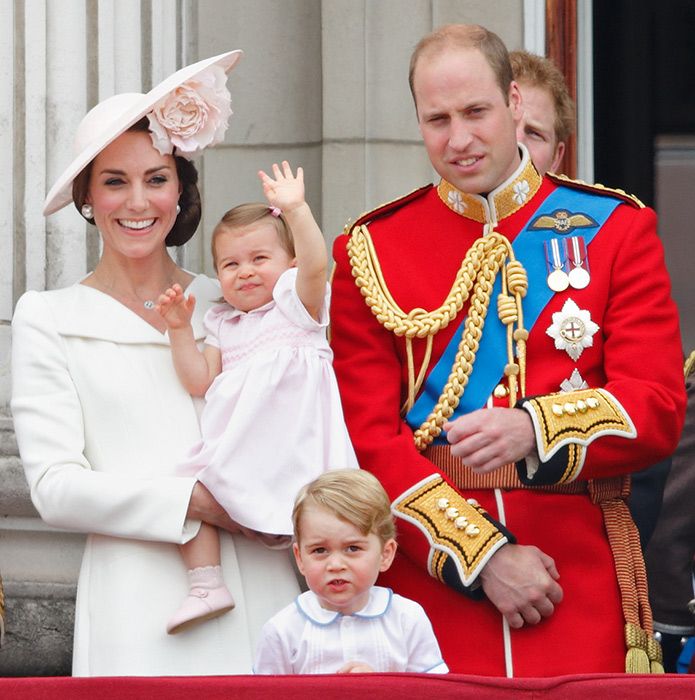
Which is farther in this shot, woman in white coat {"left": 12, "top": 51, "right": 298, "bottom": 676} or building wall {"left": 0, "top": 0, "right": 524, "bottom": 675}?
building wall {"left": 0, "top": 0, "right": 524, "bottom": 675}

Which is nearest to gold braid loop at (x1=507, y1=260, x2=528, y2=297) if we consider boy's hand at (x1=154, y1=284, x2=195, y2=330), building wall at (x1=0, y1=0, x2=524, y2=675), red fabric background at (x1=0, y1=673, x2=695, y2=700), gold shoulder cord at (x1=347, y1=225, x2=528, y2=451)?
gold shoulder cord at (x1=347, y1=225, x2=528, y2=451)

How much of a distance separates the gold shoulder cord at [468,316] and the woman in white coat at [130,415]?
0.38 metres

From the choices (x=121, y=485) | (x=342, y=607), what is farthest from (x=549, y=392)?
(x=121, y=485)

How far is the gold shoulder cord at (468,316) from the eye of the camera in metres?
3.53

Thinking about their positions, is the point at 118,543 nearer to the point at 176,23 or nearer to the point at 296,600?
the point at 296,600

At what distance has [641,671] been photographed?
3342mm

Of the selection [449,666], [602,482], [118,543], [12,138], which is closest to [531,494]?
[602,482]

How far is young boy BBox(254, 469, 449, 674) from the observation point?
3.21 meters

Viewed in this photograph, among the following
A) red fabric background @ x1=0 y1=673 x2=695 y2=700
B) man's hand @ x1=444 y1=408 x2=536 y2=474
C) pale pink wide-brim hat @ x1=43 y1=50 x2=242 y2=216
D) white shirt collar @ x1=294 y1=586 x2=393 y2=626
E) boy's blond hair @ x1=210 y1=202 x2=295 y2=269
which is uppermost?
pale pink wide-brim hat @ x1=43 y1=50 x2=242 y2=216

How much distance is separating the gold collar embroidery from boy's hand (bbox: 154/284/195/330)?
1.83 feet

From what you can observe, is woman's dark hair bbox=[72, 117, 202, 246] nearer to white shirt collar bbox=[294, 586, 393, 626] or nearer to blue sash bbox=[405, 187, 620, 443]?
blue sash bbox=[405, 187, 620, 443]

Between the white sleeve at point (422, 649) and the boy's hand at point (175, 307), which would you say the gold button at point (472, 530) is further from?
the boy's hand at point (175, 307)

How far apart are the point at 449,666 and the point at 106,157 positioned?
118cm

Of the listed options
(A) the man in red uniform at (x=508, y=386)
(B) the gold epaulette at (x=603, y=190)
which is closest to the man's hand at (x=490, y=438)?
(A) the man in red uniform at (x=508, y=386)
